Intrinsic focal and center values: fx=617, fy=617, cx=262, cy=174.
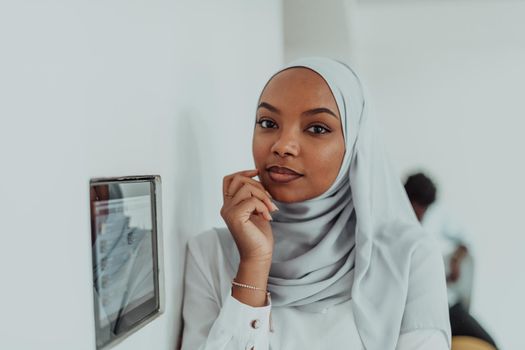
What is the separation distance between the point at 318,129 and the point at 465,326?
118 cm

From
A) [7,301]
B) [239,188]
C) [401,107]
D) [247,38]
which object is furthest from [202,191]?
[401,107]

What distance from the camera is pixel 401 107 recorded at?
417cm

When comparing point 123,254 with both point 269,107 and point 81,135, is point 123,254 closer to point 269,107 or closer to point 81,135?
point 81,135

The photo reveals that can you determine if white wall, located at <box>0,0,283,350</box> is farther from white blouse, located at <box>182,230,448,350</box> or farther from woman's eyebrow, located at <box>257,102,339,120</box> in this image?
woman's eyebrow, located at <box>257,102,339,120</box>

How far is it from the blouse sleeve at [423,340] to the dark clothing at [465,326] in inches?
34.3

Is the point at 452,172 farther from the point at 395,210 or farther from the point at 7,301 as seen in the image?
the point at 7,301

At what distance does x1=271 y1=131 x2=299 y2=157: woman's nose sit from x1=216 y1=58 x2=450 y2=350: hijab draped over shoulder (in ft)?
0.37

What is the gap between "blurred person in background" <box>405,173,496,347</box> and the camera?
2.02 metres

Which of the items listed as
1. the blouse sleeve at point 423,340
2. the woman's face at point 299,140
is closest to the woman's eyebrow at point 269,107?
the woman's face at point 299,140

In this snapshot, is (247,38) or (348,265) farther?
(247,38)

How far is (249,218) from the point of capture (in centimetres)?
114

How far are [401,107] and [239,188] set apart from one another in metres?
3.21

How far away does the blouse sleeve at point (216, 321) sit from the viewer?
1.08 meters

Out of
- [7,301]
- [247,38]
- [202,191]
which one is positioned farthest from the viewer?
[247,38]
